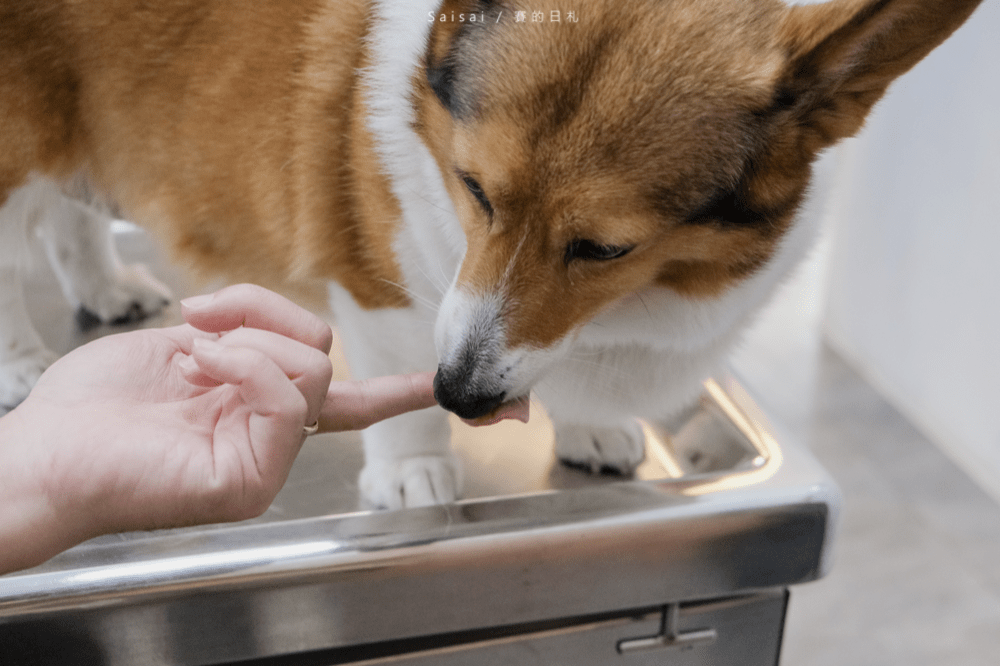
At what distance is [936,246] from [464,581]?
4.83ft

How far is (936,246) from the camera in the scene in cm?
180

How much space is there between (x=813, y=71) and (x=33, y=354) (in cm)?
93

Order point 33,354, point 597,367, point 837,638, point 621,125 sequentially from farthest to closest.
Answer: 1. point 837,638
2. point 33,354
3. point 597,367
4. point 621,125

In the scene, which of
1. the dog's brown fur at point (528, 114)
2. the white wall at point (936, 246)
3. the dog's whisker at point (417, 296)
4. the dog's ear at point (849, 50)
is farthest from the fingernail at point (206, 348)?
the white wall at point (936, 246)

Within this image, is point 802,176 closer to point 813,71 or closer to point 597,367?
point 813,71

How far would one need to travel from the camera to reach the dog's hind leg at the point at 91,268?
1161 millimetres

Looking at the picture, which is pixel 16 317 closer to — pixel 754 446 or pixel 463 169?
pixel 463 169

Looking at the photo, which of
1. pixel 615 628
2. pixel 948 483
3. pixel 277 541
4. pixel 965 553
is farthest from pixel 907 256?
pixel 277 541

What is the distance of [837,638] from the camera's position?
1.46 meters

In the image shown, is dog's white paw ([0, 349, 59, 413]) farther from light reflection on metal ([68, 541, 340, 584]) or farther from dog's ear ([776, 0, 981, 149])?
dog's ear ([776, 0, 981, 149])

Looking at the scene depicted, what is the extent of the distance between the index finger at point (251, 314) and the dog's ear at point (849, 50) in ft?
1.25

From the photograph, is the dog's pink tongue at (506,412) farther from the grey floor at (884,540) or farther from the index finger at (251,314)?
the grey floor at (884,540)

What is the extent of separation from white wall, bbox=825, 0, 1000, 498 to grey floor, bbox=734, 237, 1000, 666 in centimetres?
7

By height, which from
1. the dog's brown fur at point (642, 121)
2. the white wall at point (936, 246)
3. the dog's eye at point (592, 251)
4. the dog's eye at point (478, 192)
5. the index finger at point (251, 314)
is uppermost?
the dog's brown fur at point (642, 121)
